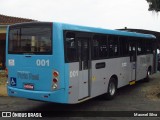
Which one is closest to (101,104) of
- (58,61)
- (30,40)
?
(58,61)

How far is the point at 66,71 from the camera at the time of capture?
8273 millimetres

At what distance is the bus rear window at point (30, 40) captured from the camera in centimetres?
843

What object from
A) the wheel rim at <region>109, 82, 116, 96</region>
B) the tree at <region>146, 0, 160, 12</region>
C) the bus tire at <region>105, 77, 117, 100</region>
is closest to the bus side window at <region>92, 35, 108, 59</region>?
the bus tire at <region>105, 77, 117, 100</region>

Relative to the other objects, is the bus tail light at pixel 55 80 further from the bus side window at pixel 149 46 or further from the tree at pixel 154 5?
the tree at pixel 154 5

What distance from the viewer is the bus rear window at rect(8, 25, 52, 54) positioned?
332 inches

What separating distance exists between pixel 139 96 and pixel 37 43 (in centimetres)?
556

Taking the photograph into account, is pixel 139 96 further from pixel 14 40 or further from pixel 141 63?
pixel 14 40

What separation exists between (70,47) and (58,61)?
2.24 feet

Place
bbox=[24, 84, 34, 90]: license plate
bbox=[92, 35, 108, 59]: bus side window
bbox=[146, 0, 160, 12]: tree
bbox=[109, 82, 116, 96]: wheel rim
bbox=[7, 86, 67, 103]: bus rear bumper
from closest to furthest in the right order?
bbox=[7, 86, 67, 103]: bus rear bumper, bbox=[24, 84, 34, 90]: license plate, bbox=[92, 35, 108, 59]: bus side window, bbox=[109, 82, 116, 96]: wheel rim, bbox=[146, 0, 160, 12]: tree

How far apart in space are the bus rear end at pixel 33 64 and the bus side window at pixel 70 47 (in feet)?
1.43

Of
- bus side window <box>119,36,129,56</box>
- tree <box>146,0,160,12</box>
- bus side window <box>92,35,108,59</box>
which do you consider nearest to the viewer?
bus side window <box>92,35,108,59</box>

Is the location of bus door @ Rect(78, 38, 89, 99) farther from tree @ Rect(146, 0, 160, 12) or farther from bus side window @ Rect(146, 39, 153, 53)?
tree @ Rect(146, 0, 160, 12)

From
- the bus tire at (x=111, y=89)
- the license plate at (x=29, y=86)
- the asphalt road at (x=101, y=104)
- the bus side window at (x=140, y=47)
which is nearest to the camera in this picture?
the license plate at (x=29, y=86)

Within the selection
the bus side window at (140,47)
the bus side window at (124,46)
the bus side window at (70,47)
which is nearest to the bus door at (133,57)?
the bus side window at (124,46)
